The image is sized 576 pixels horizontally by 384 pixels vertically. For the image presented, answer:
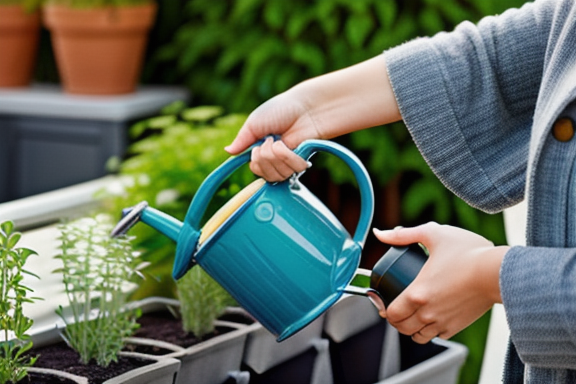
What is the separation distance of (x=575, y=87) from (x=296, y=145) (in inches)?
13.2

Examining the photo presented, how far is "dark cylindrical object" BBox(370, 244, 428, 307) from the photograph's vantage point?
0.99m

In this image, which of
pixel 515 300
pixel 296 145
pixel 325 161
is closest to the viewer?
pixel 515 300

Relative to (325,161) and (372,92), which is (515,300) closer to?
(372,92)

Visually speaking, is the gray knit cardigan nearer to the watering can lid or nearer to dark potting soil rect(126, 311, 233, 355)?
the watering can lid

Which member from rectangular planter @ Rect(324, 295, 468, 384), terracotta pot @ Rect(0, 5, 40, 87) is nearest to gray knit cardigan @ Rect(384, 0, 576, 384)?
rectangular planter @ Rect(324, 295, 468, 384)

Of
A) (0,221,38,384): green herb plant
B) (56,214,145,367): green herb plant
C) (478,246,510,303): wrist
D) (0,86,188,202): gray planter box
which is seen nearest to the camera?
(478,246,510,303): wrist

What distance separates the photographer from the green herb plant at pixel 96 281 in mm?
1202

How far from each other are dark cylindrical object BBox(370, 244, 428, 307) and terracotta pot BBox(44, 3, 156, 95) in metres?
2.06

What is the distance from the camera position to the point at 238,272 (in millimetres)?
1025

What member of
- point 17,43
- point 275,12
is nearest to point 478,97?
point 275,12

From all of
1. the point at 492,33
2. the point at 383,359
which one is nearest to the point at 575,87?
the point at 492,33

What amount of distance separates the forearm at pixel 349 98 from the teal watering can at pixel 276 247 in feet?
0.41

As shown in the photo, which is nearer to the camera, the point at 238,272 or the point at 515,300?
the point at 515,300

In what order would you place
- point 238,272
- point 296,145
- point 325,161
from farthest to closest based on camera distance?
point 325,161 < point 296,145 < point 238,272
